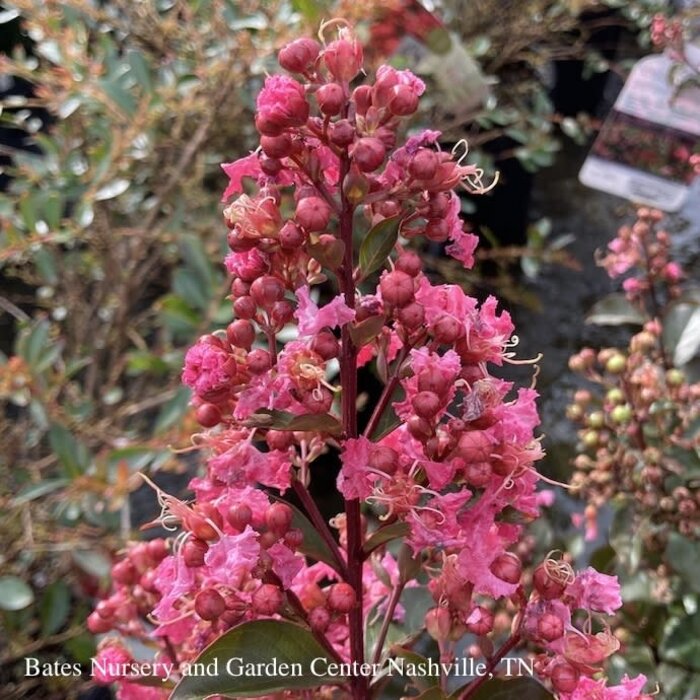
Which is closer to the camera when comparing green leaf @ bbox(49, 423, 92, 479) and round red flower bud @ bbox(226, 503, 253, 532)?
round red flower bud @ bbox(226, 503, 253, 532)

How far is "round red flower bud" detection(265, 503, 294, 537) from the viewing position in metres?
0.45

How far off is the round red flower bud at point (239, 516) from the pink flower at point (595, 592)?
0.19 meters

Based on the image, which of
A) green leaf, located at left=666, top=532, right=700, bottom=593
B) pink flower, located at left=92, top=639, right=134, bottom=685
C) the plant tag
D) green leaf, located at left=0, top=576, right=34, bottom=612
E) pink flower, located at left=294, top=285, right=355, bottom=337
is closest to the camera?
pink flower, located at left=294, top=285, right=355, bottom=337

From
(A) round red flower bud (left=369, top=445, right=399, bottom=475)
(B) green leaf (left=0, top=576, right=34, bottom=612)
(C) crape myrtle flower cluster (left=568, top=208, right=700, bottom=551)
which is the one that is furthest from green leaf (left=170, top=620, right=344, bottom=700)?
(B) green leaf (left=0, top=576, right=34, bottom=612)

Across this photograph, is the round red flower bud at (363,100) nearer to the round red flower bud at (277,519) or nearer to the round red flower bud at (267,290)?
the round red flower bud at (267,290)

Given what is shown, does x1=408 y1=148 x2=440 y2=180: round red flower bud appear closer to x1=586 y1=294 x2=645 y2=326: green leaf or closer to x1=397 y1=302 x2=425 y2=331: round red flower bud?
x1=397 y1=302 x2=425 y2=331: round red flower bud

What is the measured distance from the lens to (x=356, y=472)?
0.43 meters

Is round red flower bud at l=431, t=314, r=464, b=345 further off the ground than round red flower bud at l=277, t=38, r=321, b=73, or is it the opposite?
round red flower bud at l=277, t=38, r=321, b=73

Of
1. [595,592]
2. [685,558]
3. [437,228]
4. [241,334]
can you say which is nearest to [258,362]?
[241,334]

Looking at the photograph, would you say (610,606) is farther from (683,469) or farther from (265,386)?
(683,469)

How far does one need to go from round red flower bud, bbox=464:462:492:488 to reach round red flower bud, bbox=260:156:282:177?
0.19 m

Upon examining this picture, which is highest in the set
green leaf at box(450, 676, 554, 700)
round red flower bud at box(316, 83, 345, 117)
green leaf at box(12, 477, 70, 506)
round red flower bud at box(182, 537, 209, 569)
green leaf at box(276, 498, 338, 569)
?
round red flower bud at box(316, 83, 345, 117)

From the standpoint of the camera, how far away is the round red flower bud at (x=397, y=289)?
0.43m

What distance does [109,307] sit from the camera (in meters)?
1.62
